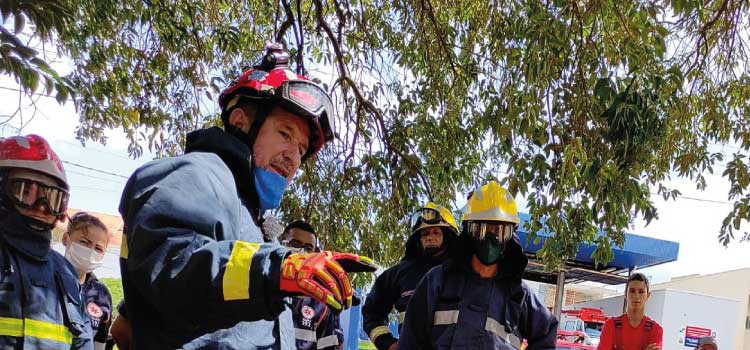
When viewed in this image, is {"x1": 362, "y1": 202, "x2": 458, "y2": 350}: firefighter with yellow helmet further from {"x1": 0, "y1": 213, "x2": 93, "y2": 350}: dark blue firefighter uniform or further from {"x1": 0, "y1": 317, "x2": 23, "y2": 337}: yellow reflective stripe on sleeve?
{"x1": 0, "y1": 317, "x2": 23, "y2": 337}: yellow reflective stripe on sleeve

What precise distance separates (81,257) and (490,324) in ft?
8.80

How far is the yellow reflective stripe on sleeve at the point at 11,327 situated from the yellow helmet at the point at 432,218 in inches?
113

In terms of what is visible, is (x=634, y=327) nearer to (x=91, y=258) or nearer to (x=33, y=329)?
(x=91, y=258)

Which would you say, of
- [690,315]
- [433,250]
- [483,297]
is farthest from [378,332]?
[690,315]

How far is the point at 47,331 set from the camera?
2957 mm

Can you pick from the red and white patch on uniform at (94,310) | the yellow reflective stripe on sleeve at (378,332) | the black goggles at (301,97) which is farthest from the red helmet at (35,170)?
the yellow reflective stripe on sleeve at (378,332)

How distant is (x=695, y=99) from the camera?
6.47 metres

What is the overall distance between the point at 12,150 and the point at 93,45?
3.15 meters

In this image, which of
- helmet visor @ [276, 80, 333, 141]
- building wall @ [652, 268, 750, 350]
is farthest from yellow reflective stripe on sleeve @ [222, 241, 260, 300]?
building wall @ [652, 268, 750, 350]

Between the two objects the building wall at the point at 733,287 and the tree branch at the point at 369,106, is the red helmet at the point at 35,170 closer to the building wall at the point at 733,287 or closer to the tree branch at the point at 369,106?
the tree branch at the point at 369,106

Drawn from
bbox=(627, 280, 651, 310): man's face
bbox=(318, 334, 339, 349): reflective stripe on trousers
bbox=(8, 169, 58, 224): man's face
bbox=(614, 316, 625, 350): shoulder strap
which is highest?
bbox=(8, 169, 58, 224): man's face

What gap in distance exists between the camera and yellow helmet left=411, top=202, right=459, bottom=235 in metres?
5.00

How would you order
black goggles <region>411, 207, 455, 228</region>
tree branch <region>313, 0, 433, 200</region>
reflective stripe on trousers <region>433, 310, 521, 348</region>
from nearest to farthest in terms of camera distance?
reflective stripe on trousers <region>433, 310, 521, 348</region>, black goggles <region>411, 207, 455, 228</region>, tree branch <region>313, 0, 433, 200</region>

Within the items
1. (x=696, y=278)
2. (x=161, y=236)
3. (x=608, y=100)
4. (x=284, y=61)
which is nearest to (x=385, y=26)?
(x=608, y=100)
